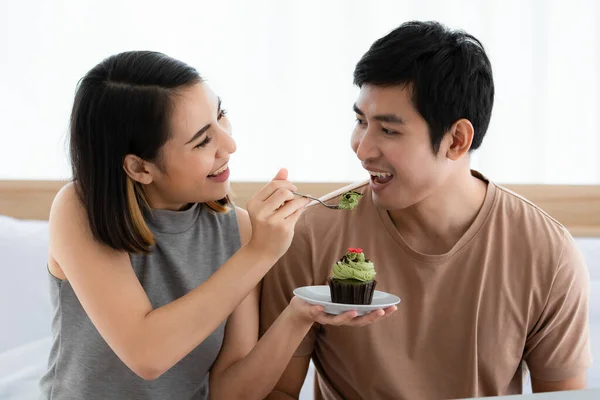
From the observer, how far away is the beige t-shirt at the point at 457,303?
1900 millimetres

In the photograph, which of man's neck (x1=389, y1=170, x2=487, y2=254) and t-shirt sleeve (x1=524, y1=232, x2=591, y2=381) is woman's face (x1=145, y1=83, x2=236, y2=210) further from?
t-shirt sleeve (x1=524, y1=232, x2=591, y2=381)

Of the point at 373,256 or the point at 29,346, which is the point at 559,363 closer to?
the point at 373,256

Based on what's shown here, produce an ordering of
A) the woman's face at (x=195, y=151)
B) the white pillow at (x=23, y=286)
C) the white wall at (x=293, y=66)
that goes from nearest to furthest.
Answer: the woman's face at (x=195, y=151) → the white pillow at (x=23, y=286) → the white wall at (x=293, y=66)

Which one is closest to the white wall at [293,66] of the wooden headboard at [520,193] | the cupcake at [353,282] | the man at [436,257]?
the wooden headboard at [520,193]

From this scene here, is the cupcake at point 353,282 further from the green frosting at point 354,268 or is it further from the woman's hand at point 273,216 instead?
the woman's hand at point 273,216

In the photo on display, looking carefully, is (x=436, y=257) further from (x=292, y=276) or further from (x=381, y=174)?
(x=292, y=276)

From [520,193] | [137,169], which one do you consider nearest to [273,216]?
[137,169]

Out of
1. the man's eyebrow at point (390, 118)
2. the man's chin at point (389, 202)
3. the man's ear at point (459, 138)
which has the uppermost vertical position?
the man's eyebrow at point (390, 118)

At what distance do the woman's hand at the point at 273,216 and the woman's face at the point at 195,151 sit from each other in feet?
0.49

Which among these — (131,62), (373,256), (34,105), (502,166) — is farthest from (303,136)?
(131,62)

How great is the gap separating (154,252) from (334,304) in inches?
19.7

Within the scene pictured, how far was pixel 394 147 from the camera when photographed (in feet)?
6.06

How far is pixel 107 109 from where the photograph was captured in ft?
5.51

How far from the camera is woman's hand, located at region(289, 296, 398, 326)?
158 centimetres
